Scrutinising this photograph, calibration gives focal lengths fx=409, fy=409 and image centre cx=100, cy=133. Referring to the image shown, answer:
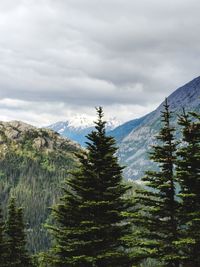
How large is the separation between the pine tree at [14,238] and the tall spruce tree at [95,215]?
20696 millimetres

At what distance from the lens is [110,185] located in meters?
25.1

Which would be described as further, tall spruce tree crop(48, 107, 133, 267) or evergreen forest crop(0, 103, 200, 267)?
tall spruce tree crop(48, 107, 133, 267)

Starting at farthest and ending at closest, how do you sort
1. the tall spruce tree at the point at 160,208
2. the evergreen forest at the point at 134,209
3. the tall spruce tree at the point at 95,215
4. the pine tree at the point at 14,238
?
the pine tree at the point at 14,238 → the tall spruce tree at the point at 95,215 → the tall spruce tree at the point at 160,208 → the evergreen forest at the point at 134,209

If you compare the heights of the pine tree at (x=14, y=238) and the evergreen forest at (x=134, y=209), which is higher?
the evergreen forest at (x=134, y=209)

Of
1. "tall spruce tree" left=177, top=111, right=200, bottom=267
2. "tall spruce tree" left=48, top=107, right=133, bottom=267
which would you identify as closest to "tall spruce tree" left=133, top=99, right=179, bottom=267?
"tall spruce tree" left=177, top=111, right=200, bottom=267

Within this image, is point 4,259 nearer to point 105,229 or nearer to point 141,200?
point 105,229

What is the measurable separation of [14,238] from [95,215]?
23571 millimetres

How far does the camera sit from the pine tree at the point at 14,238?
45094 millimetres

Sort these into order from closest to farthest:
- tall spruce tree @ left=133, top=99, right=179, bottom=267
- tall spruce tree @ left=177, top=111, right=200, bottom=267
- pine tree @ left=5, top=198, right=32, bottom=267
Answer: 1. tall spruce tree @ left=177, top=111, right=200, bottom=267
2. tall spruce tree @ left=133, top=99, right=179, bottom=267
3. pine tree @ left=5, top=198, right=32, bottom=267

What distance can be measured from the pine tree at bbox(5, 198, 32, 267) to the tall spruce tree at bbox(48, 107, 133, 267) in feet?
67.9

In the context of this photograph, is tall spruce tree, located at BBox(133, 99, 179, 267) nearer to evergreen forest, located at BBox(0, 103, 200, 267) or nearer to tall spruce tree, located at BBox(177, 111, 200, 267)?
evergreen forest, located at BBox(0, 103, 200, 267)

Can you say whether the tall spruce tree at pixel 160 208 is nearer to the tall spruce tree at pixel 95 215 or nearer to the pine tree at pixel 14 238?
the tall spruce tree at pixel 95 215

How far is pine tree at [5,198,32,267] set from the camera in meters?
45.1

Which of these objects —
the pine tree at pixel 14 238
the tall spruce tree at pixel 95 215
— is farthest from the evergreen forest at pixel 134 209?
the pine tree at pixel 14 238
